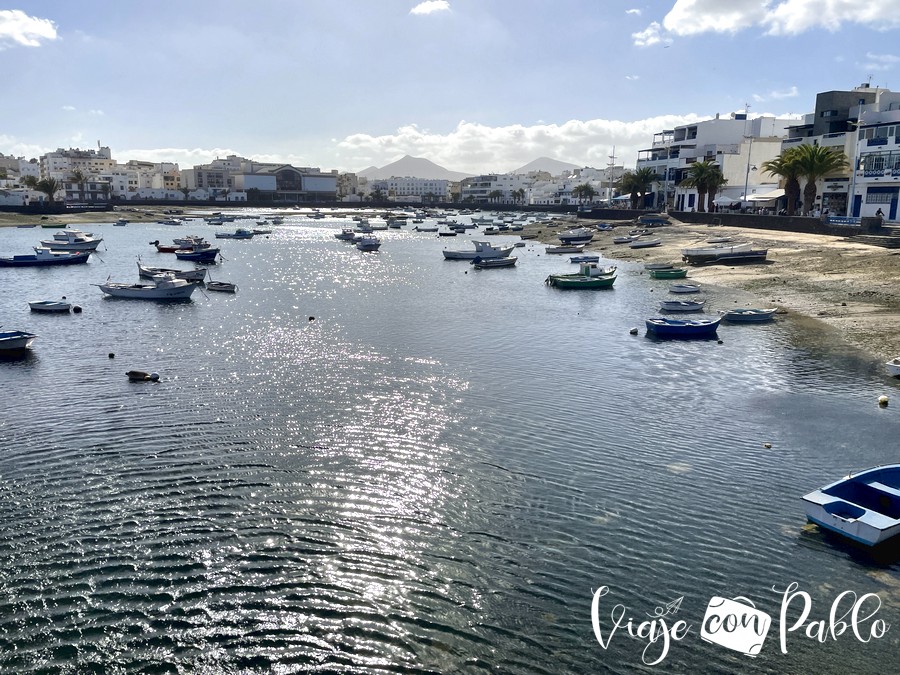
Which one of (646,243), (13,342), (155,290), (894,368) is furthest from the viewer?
(646,243)

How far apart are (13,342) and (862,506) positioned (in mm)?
39714

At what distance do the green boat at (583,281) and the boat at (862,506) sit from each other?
152ft

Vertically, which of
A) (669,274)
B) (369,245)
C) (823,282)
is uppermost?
(369,245)

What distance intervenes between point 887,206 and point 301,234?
120 m

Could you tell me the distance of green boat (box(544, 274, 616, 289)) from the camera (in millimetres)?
63281

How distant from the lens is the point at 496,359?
118 ft

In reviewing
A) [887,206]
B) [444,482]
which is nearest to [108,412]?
[444,482]

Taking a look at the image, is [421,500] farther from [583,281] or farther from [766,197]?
[766,197]

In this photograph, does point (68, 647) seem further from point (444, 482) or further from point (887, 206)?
point (887, 206)

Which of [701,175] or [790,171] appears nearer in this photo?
[790,171]

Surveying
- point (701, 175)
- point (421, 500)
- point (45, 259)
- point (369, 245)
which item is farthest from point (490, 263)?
point (421, 500)

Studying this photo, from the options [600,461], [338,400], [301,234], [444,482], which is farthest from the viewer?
[301,234]

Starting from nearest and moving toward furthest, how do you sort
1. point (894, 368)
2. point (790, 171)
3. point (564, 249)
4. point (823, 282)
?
point (894, 368)
point (823, 282)
point (790, 171)
point (564, 249)

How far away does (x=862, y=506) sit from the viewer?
17188mm
